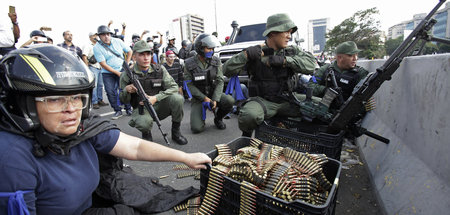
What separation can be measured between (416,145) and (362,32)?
52773mm

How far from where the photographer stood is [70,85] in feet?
4.61

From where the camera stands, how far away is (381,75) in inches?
105

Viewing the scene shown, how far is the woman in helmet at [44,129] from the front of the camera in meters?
1.29

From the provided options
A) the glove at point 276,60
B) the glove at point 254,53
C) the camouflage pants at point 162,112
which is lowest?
the camouflage pants at point 162,112

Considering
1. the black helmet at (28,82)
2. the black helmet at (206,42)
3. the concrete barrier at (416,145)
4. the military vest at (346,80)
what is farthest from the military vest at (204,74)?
the black helmet at (28,82)

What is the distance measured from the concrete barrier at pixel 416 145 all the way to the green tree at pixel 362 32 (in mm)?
44799

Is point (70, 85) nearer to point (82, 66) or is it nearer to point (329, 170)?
point (82, 66)

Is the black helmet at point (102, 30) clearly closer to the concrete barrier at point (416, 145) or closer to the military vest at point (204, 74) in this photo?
the military vest at point (204, 74)

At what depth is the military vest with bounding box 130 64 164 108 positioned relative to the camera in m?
4.75

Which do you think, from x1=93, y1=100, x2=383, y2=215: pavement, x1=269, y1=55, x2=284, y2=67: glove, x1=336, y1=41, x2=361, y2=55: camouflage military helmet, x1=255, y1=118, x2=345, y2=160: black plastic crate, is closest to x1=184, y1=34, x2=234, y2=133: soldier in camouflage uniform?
x1=93, y1=100, x2=383, y2=215: pavement

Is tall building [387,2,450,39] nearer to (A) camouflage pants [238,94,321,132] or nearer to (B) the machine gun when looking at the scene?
(A) camouflage pants [238,94,321,132]

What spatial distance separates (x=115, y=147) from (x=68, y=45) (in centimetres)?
814

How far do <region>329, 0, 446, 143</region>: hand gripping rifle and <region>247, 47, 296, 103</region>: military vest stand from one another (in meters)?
1.00

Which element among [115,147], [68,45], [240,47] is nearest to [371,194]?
[115,147]
